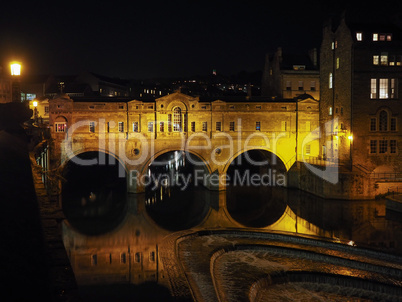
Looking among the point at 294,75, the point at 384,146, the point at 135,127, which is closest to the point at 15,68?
the point at 135,127

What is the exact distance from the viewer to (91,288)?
18.3m

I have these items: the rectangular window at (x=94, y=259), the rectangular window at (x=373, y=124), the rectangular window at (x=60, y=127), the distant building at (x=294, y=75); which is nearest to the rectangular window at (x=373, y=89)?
the rectangular window at (x=373, y=124)

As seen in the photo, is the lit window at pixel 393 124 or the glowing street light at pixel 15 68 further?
the lit window at pixel 393 124

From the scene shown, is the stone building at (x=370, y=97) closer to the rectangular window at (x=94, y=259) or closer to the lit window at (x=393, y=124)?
the lit window at (x=393, y=124)

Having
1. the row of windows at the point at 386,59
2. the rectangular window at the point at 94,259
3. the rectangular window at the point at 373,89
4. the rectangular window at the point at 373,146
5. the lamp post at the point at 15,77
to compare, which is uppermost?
the row of windows at the point at 386,59

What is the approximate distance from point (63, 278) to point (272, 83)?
4675 cm

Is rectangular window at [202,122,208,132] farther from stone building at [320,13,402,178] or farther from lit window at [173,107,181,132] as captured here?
stone building at [320,13,402,178]

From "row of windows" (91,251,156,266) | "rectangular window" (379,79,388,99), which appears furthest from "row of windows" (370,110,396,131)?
"row of windows" (91,251,156,266)

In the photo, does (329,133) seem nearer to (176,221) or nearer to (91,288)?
(176,221)

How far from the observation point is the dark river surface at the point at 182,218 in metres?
22.7

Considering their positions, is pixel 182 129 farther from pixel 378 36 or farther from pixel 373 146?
pixel 378 36

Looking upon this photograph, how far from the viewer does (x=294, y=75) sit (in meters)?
45.8

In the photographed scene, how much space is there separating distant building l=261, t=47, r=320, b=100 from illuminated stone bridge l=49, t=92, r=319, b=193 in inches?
240

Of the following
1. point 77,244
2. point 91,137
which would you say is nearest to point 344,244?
point 77,244
